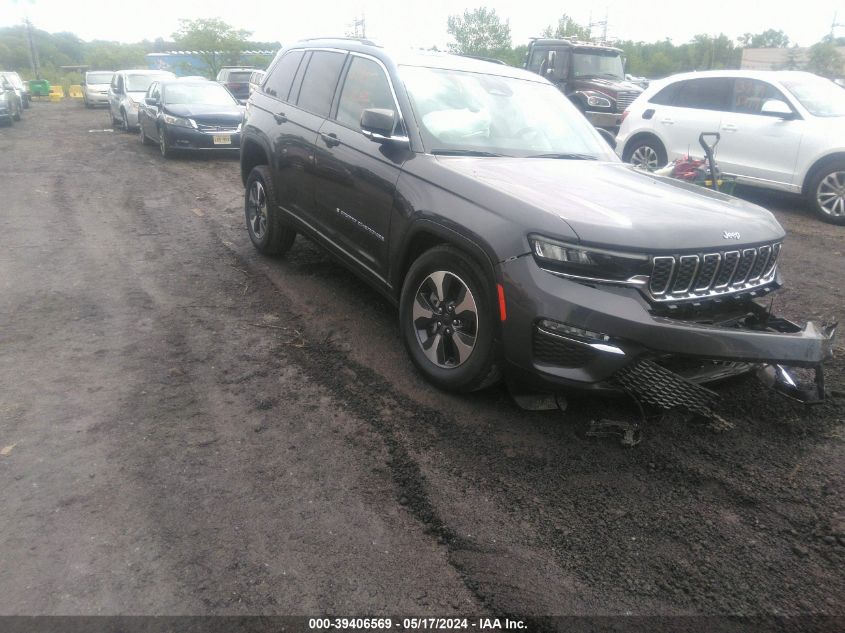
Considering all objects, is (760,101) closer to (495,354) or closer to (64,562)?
(495,354)

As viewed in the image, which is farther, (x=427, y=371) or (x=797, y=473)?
(x=427, y=371)

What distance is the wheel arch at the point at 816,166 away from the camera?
8.35m

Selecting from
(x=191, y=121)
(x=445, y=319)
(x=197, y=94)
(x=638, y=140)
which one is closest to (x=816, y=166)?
(x=638, y=140)

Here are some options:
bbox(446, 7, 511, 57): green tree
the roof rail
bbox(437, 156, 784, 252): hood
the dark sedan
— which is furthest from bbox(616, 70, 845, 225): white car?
bbox(446, 7, 511, 57): green tree

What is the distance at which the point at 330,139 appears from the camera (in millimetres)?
5008

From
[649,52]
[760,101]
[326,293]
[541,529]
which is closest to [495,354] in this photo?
[541,529]

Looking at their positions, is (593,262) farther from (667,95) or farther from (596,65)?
(596,65)

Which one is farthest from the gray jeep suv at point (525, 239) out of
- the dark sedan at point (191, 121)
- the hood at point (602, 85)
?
the hood at point (602, 85)

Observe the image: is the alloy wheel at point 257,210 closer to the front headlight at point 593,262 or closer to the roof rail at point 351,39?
the roof rail at point 351,39

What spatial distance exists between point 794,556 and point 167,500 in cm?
259

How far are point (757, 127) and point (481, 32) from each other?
5760cm

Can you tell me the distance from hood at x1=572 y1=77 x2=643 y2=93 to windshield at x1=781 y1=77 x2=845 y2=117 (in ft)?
20.3

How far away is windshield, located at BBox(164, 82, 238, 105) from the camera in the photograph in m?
14.6

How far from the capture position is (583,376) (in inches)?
126
